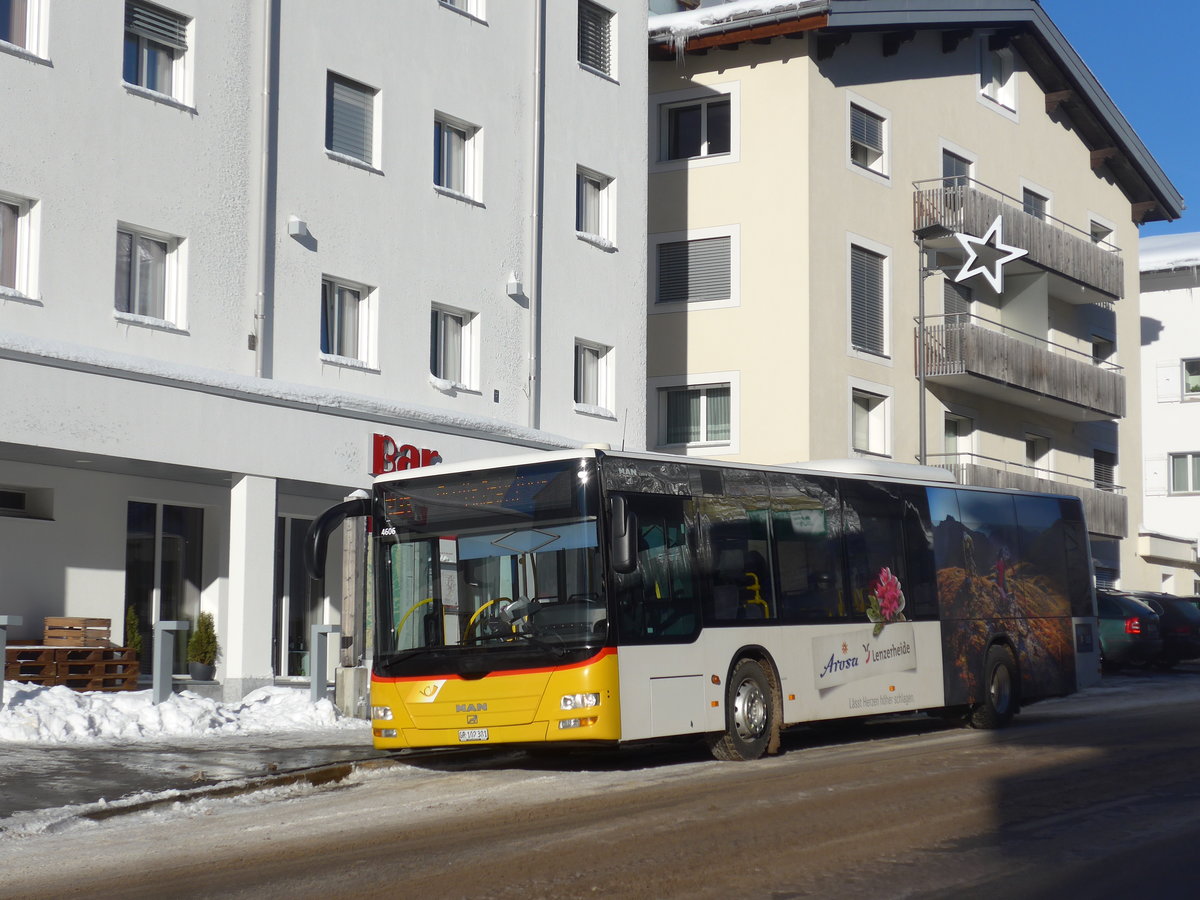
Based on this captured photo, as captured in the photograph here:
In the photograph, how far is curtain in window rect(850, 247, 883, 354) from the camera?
114 feet

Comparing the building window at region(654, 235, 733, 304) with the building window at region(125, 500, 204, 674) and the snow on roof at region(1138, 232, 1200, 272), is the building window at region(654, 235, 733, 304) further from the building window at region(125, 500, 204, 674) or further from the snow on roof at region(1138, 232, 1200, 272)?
the snow on roof at region(1138, 232, 1200, 272)

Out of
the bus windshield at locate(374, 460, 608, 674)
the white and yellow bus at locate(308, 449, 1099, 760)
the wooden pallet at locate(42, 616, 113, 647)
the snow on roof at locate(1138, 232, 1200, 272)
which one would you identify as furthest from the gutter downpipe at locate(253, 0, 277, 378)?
the snow on roof at locate(1138, 232, 1200, 272)

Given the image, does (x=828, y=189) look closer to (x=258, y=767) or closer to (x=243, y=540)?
(x=243, y=540)

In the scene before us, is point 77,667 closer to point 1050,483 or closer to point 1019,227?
point 1019,227

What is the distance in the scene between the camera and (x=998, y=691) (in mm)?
18719

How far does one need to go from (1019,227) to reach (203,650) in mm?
23157

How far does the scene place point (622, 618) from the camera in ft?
43.2

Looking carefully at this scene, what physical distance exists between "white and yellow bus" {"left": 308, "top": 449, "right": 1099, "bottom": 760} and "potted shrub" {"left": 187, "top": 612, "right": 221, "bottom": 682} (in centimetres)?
846

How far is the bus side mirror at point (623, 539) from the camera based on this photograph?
12.9 m

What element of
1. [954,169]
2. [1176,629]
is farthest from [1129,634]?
[954,169]

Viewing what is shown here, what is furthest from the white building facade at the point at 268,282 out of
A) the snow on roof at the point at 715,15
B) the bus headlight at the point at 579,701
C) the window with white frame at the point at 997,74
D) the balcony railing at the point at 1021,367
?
the window with white frame at the point at 997,74

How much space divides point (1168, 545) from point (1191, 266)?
1019 cm

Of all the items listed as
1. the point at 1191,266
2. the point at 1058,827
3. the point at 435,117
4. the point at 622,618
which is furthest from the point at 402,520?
the point at 1191,266

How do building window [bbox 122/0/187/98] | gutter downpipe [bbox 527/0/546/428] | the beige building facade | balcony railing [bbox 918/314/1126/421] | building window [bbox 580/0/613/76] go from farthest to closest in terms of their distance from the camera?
balcony railing [bbox 918/314/1126/421], the beige building facade, building window [bbox 580/0/613/76], gutter downpipe [bbox 527/0/546/428], building window [bbox 122/0/187/98]
